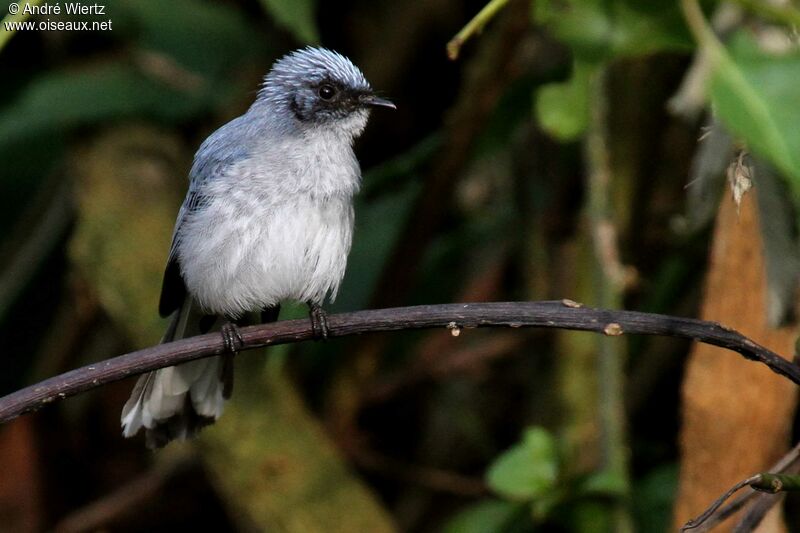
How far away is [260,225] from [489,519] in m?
1.26

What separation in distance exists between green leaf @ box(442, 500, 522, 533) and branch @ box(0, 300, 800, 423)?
5.32 feet

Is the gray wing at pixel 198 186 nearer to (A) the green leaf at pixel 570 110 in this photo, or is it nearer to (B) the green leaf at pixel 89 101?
(A) the green leaf at pixel 570 110

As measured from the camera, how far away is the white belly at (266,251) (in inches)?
140

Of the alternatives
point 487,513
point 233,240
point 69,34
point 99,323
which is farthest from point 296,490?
point 69,34

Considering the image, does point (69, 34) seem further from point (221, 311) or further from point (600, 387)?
point (600, 387)

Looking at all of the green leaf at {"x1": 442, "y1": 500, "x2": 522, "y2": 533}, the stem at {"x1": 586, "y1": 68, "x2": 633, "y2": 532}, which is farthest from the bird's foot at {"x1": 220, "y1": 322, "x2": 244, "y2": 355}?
the stem at {"x1": 586, "y1": 68, "x2": 633, "y2": 532}

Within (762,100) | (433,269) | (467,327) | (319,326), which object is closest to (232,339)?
(319,326)

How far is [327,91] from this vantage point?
3.94 metres

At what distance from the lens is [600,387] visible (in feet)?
13.4

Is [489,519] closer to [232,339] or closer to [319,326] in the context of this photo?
[319,326]

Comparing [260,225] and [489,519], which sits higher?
[260,225]

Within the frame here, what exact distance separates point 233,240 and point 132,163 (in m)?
1.90

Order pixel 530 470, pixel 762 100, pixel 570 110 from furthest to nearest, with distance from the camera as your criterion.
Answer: pixel 530 470 < pixel 570 110 < pixel 762 100

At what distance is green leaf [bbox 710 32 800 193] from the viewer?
2293mm
